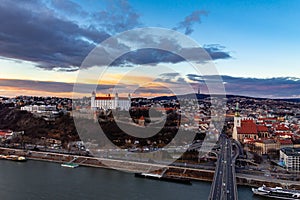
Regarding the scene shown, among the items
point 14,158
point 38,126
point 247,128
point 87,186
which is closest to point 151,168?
point 87,186

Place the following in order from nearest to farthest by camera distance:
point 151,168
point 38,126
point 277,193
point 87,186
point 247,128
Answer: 1. point 277,193
2. point 87,186
3. point 151,168
4. point 247,128
5. point 38,126

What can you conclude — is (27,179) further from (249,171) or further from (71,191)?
(249,171)

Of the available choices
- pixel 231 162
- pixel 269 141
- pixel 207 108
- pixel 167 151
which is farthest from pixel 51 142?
pixel 207 108

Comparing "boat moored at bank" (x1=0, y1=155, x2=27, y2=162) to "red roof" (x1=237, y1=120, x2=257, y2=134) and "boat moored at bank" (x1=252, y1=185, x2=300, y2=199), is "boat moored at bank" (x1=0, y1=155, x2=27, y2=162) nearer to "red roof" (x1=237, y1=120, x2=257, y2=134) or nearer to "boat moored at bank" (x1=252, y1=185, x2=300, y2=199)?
"boat moored at bank" (x1=252, y1=185, x2=300, y2=199)

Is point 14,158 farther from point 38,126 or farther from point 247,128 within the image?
point 247,128

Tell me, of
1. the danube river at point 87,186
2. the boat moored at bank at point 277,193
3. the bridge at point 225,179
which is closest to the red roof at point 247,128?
the bridge at point 225,179

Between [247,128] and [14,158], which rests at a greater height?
[247,128]

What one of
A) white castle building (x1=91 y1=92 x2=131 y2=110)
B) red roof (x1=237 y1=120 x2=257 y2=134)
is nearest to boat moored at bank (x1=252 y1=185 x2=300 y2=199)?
red roof (x1=237 y1=120 x2=257 y2=134)

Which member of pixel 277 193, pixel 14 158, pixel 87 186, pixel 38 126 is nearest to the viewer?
pixel 277 193
